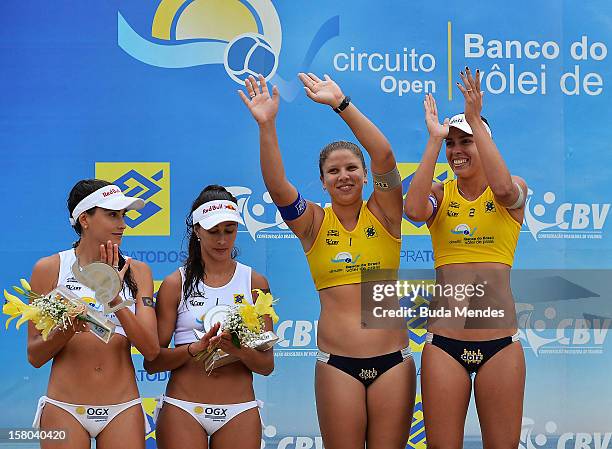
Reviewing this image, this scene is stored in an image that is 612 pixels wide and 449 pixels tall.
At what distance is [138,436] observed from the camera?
11.8 ft

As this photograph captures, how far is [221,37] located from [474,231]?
2.13m

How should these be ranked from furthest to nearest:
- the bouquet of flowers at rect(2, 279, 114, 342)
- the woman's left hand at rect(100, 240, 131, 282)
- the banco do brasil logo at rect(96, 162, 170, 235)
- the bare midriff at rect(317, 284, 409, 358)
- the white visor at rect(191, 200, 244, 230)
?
the banco do brasil logo at rect(96, 162, 170, 235)
the white visor at rect(191, 200, 244, 230)
the bare midriff at rect(317, 284, 409, 358)
the woman's left hand at rect(100, 240, 131, 282)
the bouquet of flowers at rect(2, 279, 114, 342)

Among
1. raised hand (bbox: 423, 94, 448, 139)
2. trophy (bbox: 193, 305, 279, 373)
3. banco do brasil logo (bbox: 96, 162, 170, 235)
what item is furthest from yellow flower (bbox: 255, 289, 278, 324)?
banco do brasil logo (bbox: 96, 162, 170, 235)

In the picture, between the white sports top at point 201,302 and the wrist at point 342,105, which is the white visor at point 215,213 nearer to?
the white sports top at point 201,302

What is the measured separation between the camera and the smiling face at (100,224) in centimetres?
379

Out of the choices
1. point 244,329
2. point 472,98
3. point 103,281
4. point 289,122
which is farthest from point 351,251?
point 289,122

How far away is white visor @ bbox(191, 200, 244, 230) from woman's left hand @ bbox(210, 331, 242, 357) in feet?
1.67

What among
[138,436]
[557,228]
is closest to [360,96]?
[557,228]

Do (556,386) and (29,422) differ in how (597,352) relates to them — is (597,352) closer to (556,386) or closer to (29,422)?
(556,386)

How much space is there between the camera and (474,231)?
3916 millimetres

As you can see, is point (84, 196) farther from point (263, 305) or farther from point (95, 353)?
point (263, 305)

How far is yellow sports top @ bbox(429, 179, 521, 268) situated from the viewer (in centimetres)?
390

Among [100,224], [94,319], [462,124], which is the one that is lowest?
[94,319]

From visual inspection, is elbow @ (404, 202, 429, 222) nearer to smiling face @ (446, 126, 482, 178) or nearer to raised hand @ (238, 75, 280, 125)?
smiling face @ (446, 126, 482, 178)
